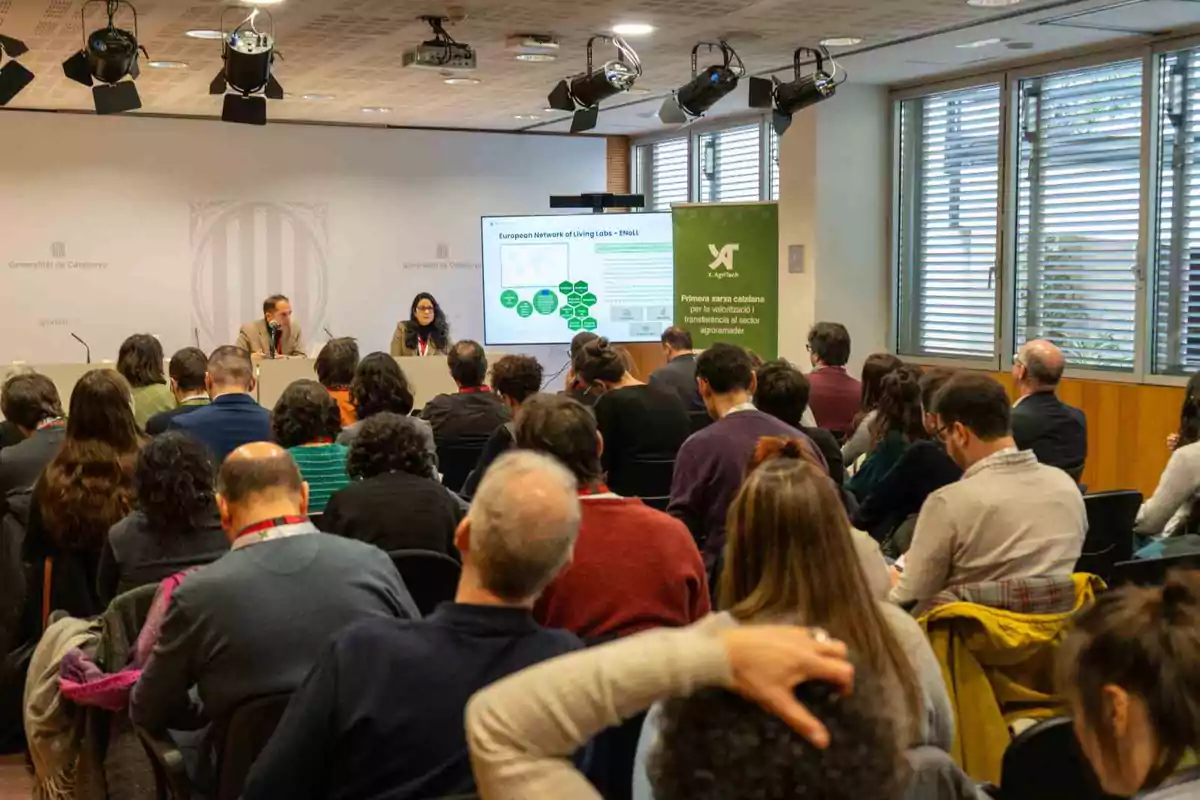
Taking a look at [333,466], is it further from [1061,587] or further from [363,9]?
[363,9]

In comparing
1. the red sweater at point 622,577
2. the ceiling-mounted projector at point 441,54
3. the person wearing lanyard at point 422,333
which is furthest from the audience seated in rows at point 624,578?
the person wearing lanyard at point 422,333

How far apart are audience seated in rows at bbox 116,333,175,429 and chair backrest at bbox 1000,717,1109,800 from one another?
475 centimetres

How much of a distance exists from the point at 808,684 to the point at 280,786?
1.05 meters

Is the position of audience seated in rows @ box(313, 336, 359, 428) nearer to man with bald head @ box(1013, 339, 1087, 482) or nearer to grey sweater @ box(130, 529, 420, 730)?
man with bald head @ box(1013, 339, 1087, 482)

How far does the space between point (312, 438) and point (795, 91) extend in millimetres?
4047

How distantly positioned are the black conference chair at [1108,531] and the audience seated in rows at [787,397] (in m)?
0.89

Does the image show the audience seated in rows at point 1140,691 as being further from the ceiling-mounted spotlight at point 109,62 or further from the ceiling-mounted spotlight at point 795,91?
the ceiling-mounted spotlight at point 795,91

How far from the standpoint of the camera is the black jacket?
4707mm

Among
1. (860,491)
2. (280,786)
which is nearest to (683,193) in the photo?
(860,491)

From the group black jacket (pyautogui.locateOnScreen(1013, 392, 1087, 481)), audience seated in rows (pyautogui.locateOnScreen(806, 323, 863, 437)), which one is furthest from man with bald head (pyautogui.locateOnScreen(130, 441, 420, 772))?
audience seated in rows (pyautogui.locateOnScreen(806, 323, 863, 437))

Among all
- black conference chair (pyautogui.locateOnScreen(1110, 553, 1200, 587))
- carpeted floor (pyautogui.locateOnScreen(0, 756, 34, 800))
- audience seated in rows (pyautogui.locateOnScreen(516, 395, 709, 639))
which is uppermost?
audience seated in rows (pyautogui.locateOnScreen(516, 395, 709, 639))

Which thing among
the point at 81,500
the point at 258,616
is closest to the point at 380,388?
the point at 81,500

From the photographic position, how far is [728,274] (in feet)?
30.0

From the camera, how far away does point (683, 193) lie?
11.3m
